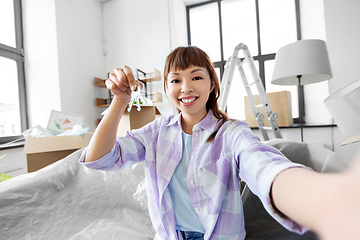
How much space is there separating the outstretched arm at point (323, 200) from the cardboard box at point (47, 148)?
142 centimetres

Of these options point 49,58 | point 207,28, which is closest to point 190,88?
point 49,58

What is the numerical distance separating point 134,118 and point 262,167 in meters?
1.02

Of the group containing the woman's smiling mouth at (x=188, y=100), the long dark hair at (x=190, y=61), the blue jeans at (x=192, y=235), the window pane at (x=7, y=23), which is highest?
the window pane at (x=7, y=23)

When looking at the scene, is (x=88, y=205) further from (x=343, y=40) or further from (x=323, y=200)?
(x=343, y=40)

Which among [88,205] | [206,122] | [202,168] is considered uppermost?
[206,122]

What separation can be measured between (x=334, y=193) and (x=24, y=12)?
11.5ft

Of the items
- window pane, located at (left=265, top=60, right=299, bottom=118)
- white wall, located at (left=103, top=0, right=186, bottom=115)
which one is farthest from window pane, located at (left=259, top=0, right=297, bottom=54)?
white wall, located at (left=103, top=0, right=186, bottom=115)

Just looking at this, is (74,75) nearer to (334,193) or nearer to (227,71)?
(227,71)

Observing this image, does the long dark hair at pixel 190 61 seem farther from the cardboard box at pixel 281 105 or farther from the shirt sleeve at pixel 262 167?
the cardboard box at pixel 281 105

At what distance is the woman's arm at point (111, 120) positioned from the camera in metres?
0.58

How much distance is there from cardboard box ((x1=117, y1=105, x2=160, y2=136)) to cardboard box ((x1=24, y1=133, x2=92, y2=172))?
360 mm

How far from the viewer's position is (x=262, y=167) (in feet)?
1.35

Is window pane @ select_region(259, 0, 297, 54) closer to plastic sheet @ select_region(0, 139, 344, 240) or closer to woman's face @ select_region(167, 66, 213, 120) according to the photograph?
plastic sheet @ select_region(0, 139, 344, 240)

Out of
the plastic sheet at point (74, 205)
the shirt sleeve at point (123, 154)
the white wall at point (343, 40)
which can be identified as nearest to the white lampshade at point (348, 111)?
the shirt sleeve at point (123, 154)
